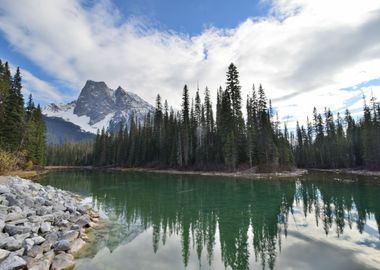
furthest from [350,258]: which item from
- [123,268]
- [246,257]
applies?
[123,268]

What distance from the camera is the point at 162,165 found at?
76.5 metres

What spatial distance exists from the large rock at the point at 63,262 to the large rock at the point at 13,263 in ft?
3.37

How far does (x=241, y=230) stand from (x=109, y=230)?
25.8 ft

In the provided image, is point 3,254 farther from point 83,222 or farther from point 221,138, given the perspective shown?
point 221,138

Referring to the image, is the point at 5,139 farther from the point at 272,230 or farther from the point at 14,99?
Answer: the point at 272,230

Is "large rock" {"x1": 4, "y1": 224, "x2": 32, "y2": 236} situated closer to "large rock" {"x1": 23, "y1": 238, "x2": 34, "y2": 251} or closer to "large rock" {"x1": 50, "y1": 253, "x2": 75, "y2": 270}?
"large rock" {"x1": 23, "y1": 238, "x2": 34, "y2": 251}

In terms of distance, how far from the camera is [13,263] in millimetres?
8852

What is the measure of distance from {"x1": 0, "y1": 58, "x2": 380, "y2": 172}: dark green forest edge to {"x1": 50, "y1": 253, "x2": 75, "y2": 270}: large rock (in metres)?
30.8

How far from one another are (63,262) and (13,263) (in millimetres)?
1684

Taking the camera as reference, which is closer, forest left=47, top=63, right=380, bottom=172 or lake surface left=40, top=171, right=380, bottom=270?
lake surface left=40, top=171, right=380, bottom=270

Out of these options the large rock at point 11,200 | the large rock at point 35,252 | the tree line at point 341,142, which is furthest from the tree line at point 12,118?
the tree line at point 341,142

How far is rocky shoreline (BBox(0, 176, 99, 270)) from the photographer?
9.76 metres

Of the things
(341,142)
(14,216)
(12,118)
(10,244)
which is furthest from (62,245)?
(341,142)

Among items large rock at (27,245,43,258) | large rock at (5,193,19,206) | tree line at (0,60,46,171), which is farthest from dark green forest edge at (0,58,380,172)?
large rock at (27,245,43,258)
